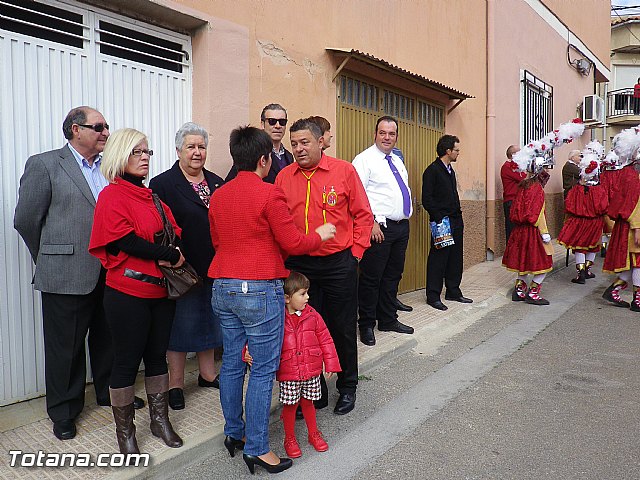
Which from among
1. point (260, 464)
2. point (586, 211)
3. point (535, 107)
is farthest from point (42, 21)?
point (535, 107)

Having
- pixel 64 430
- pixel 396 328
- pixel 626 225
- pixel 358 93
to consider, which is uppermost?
pixel 358 93

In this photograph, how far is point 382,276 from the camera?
5867 millimetres

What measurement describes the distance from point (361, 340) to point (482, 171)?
19.1ft

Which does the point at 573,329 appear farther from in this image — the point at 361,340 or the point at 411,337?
the point at 361,340

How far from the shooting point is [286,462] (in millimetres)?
3291

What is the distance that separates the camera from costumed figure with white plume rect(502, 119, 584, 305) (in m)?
7.32

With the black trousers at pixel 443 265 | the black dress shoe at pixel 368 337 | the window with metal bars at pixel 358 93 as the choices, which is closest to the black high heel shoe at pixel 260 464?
A: the black dress shoe at pixel 368 337

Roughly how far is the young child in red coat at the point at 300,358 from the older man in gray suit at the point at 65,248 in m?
1.13

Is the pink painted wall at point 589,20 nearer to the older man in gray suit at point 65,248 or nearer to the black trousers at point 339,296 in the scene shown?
the black trousers at point 339,296

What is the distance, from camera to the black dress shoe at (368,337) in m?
5.46

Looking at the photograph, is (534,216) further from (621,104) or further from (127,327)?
(621,104)

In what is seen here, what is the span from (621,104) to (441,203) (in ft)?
86.9

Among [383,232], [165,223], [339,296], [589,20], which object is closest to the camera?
[165,223]

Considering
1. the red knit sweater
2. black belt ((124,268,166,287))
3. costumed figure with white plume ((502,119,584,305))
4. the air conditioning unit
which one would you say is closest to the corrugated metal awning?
costumed figure with white plume ((502,119,584,305))
